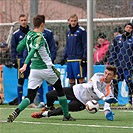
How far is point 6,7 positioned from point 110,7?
3.49 metres

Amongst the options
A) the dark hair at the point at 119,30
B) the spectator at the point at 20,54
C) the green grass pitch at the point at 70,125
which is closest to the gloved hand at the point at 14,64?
the spectator at the point at 20,54

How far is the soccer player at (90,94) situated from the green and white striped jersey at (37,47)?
3.10 ft

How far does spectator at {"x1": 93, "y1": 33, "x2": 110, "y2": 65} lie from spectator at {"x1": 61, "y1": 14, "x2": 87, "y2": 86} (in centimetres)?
99

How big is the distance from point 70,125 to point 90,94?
151 cm

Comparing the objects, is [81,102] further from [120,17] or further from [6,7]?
[6,7]

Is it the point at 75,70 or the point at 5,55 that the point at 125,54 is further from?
the point at 5,55

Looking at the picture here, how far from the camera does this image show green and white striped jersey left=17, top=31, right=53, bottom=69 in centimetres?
1012

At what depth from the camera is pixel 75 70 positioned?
14.4 m

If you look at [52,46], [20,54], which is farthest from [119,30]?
[20,54]

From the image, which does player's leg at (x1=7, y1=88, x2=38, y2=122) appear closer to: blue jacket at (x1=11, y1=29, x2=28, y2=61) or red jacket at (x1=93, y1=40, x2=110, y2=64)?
blue jacket at (x1=11, y1=29, x2=28, y2=61)

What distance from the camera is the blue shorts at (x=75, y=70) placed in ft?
47.2

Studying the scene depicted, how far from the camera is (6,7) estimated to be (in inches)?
709

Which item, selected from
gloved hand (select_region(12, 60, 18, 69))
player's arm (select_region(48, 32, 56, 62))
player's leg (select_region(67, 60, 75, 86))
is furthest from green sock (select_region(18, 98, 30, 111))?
gloved hand (select_region(12, 60, 18, 69))

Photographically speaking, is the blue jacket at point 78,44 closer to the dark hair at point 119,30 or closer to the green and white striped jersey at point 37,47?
the dark hair at point 119,30
